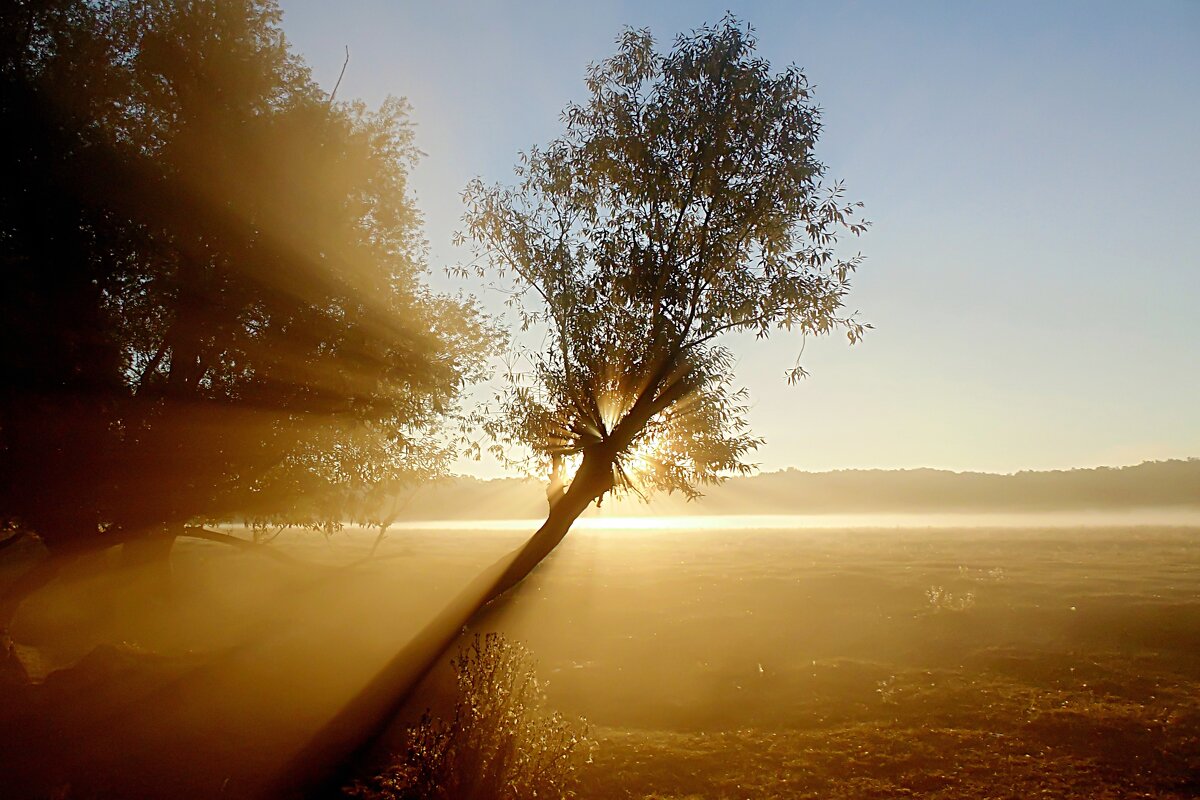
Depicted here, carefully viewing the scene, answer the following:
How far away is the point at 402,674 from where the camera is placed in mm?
11867

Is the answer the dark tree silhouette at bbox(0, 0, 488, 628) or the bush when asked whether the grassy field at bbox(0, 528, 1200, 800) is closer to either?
the bush

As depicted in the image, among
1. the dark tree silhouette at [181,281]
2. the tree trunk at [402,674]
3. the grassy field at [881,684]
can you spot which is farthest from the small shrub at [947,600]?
the dark tree silhouette at [181,281]

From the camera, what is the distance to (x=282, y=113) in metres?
14.1

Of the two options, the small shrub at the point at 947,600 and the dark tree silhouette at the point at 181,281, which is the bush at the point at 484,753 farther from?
the small shrub at the point at 947,600

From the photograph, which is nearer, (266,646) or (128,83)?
(128,83)

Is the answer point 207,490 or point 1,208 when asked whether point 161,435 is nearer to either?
point 207,490

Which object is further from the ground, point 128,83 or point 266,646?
point 128,83

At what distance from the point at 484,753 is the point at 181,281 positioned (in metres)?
10.3

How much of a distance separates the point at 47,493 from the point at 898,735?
16630 millimetres

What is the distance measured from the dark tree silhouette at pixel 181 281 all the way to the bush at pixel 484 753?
25.0 feet

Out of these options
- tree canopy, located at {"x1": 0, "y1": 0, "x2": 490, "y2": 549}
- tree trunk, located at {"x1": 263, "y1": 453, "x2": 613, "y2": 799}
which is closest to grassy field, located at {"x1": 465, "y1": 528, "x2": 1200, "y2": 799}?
tree trunk, located at {"x1": 263, "y1": 453, "x2": 613, "y2": 799}

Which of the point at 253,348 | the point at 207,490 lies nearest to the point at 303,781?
the point at 207,490

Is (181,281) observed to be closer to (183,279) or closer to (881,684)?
(183,279)

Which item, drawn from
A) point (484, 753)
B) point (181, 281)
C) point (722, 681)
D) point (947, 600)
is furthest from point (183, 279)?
point (947, 600)
